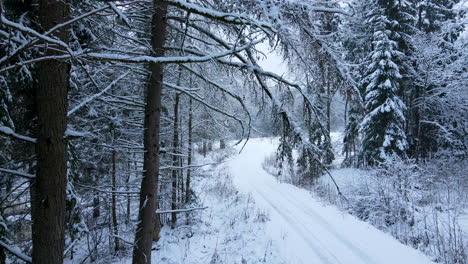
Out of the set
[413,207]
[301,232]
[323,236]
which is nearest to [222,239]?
[301,232]

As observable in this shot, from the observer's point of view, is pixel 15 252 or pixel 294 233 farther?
pixel 294 233

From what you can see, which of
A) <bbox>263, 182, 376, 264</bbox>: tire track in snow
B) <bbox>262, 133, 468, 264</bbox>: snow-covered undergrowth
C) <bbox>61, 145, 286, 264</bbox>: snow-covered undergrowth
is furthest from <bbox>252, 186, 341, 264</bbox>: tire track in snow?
<bbox>262, 133, 468, 264</bbox>: snow-covered undergrowth

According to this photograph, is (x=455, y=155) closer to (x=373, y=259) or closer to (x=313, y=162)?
(x=373, y=259)

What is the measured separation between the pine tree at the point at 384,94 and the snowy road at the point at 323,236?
212 inches

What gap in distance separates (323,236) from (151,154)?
15.3 feet

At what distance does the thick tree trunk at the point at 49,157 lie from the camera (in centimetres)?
204

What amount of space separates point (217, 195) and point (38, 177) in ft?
32.3

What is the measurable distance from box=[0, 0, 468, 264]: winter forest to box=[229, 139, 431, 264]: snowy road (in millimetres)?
48

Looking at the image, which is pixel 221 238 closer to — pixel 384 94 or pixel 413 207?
pixel 413 207

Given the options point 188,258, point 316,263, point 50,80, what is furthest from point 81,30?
point 316,263

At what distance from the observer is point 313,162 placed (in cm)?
311

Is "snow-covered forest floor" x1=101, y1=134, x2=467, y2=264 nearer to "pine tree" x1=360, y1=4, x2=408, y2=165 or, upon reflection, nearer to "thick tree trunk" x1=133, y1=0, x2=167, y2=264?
"thick tree trunk" x1=133, y1=0, x2=167, y2=264

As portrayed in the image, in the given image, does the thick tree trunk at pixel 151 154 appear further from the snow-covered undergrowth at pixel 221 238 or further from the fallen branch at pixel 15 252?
A: the snow-covered undergrowth at pixel 221 238

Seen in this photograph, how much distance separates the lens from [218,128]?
893 cm
